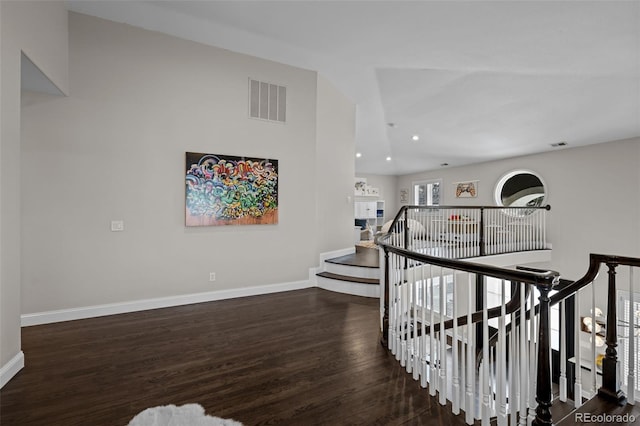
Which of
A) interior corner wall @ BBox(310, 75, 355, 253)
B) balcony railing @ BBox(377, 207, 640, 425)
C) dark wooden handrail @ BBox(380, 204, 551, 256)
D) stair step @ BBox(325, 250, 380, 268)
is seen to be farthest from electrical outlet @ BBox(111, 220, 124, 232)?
dark wooden handrail @ BBox(380, 204, 551, 256)

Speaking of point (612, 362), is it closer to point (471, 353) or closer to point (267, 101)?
point (471, 353)

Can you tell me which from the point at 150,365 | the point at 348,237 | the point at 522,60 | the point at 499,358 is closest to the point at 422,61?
the point at 522,60

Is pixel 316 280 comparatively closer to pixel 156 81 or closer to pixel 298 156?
pixel 298 156

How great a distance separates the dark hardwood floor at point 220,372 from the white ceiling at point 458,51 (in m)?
3.43

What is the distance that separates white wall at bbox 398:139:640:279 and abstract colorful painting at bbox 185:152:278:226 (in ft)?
22.2

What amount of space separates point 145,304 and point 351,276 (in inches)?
117

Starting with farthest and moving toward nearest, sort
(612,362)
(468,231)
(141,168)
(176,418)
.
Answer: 1. (468,231)
2. (141,168)
3. (612,362)
4. (176,418)

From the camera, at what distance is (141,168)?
3859 millimetres

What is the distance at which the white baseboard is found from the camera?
3.42 metres

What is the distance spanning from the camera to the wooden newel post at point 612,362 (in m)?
2.17

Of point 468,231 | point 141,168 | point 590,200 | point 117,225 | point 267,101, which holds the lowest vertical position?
point 468,231

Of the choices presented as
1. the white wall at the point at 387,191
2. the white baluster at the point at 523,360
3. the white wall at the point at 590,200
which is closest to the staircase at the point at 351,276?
the white baluster at the point at 523,360

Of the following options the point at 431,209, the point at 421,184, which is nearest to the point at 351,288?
the point at 431,209

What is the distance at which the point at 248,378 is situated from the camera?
2340mm
